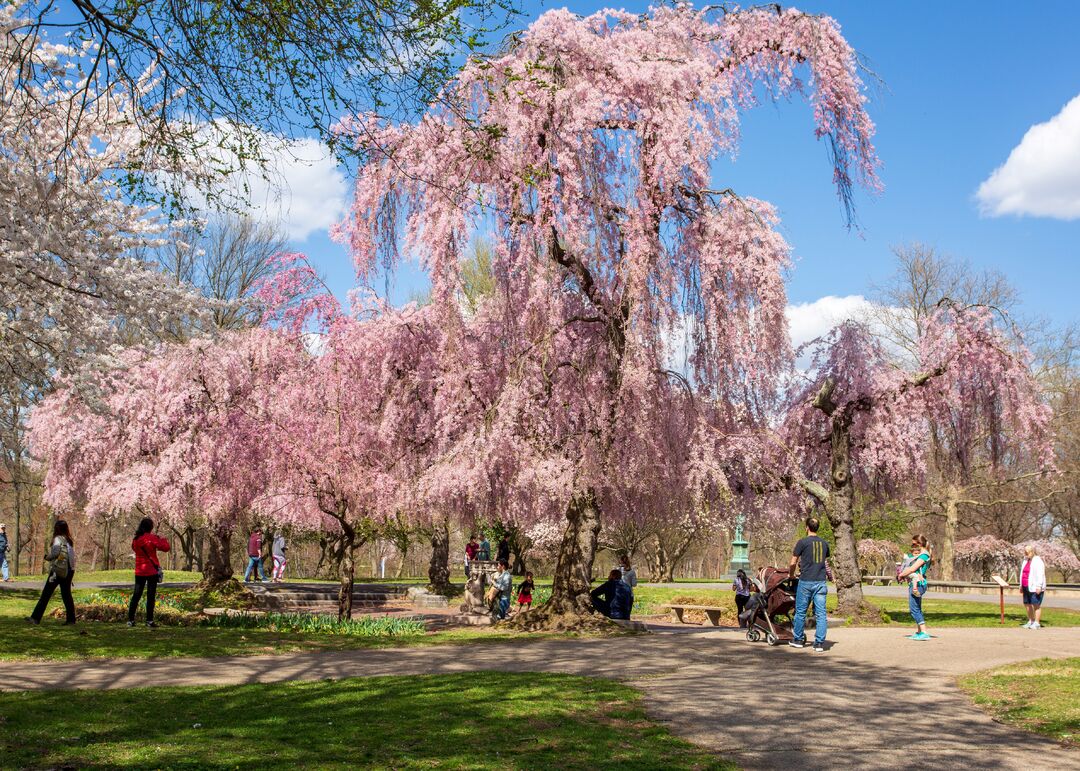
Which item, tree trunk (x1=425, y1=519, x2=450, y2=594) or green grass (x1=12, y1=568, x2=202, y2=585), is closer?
tree trunk (x1=425, y1=519, x2=450, y2=594)

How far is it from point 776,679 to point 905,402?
10.8 m

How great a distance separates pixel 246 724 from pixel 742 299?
436 inches

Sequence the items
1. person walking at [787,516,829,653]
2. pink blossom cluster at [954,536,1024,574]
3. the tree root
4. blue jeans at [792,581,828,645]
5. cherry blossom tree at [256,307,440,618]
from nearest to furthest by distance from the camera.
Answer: blue jeans at [792,581,828,645], person walking at [787,516,829,653], the tree root, cherry blossom tree at [256,307,440,618], pink blossom cluster at [954,536,1024,574]

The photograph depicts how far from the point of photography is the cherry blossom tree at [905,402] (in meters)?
18.9

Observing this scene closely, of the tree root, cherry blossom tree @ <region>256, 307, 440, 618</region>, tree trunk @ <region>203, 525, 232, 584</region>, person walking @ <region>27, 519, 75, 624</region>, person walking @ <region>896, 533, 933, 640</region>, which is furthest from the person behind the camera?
tree trunk @ <region>203, 525, 232, 584</region>

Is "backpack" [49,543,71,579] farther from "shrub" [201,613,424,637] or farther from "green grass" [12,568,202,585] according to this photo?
"green grass" [12,568,202,585]

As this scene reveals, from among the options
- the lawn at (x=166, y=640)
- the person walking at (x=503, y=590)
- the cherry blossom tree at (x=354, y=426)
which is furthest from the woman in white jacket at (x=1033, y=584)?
the cherry blossom tree at (x=354, y=426)

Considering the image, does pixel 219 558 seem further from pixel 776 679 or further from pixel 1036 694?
pixel 1036 694

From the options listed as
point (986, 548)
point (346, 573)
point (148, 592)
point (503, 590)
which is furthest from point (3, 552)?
point (986, 548)

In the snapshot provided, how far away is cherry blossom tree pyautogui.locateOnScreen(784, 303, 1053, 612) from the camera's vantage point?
18922 millimetres

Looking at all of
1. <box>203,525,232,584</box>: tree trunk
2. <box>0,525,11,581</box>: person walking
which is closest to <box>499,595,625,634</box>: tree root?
<box>203,525,232,584</box>: tree trunk

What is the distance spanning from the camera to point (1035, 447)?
63.7 ft

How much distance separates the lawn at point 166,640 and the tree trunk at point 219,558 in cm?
745

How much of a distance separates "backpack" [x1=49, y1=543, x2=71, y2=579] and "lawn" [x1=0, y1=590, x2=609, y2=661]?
2.63 ft
